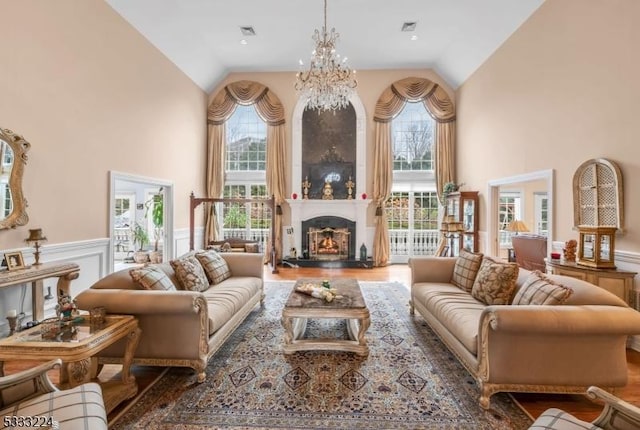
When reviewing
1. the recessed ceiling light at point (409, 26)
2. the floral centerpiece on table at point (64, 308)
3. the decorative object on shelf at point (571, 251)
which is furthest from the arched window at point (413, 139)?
the floral centerpiece on table at point (64, 308)

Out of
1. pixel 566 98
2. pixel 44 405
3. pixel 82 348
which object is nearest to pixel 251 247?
pixel 82 348

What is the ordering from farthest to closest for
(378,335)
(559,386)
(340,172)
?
1. (340,172)
2. (378,335)
3. (559,386)

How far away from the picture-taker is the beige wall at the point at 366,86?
8133mm

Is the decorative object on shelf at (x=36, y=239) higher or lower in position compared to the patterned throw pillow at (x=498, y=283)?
higher

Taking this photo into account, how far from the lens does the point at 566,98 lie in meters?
4.27

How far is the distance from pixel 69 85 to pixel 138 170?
172cm

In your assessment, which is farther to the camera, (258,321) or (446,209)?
(446,209)

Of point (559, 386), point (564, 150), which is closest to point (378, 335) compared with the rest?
point (559, 386)

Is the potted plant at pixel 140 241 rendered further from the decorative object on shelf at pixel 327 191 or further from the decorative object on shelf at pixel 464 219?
→ the decorative object on shelf at pixel 464 219

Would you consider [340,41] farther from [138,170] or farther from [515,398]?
[515,398]

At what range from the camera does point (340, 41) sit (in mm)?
6812

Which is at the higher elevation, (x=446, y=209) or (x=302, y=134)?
(x=302, y=134)

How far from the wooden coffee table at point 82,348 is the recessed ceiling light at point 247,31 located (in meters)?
5.96

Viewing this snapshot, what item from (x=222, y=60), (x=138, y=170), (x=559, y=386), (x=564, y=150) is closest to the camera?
(x=559, y=386)
